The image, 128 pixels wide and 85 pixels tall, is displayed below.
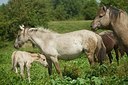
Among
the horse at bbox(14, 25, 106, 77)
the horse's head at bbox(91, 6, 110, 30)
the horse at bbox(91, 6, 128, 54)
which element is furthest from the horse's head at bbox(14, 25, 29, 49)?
the horse at bbox(91, 6, 128, 54)

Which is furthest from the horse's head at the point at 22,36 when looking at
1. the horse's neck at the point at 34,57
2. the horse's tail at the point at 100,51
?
the horse's tail at the point at 100,51

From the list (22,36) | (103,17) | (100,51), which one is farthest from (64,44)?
(103,17)

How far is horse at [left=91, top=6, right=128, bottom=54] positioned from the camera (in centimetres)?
891

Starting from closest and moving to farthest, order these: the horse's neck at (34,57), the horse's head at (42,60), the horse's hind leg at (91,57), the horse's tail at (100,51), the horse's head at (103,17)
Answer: the horse's head at (103,17)
the horse's hind leg at (91,57)
the horse's tail at (100,51)
the horse's neck at (34,57)
the horse's head at (42,60)

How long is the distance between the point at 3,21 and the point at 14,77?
38177 mm

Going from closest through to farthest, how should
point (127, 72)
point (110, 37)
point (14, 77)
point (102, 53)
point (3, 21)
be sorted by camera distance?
point (14, 77) → point (127, 72) → point (102, 53) → point (110, 37) → point (3, 21)

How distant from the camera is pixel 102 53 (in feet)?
41.9

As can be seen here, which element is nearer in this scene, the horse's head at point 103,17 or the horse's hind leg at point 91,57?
the horse's head at point 103,17

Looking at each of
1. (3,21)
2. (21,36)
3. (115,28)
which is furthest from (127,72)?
(3,21)

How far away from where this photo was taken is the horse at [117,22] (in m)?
8.91

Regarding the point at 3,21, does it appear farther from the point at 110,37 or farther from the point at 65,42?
the point at 65,42

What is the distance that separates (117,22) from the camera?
8992 millimetres

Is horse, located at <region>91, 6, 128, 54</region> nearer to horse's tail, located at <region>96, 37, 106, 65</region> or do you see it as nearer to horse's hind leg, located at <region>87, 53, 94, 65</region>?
horse's hind leg, located at <region>87, 53, 94, 65</region>

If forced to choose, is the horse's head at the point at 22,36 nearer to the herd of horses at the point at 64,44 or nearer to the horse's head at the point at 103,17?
the herd of horses at the point at 64,44
